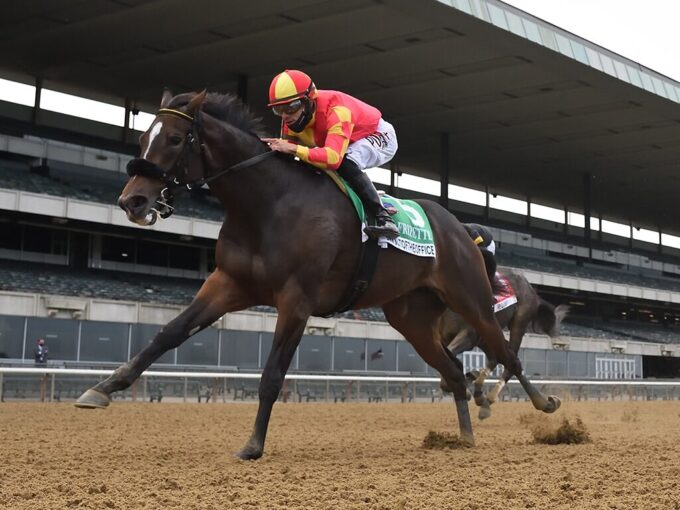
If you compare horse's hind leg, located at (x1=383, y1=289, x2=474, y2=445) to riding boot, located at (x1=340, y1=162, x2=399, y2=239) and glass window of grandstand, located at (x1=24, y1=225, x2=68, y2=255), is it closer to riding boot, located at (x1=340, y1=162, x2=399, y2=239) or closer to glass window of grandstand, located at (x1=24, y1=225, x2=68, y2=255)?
riding boot, located at (x1=340, y1=162, x2=399, y2=239)

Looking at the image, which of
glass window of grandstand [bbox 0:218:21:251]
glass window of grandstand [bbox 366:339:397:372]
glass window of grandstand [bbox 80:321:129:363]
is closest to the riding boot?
glass window of grandstand [bbox 80:321:129:363]

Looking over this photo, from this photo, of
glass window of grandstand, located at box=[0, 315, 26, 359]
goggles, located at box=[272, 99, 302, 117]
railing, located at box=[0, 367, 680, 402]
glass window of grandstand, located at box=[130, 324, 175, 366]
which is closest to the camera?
goggles, located at box=[272, 99, 302, 117]

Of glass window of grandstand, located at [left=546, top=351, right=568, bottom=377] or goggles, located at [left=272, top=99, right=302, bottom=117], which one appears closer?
goggles, located at [left=272, top=99, right=302, bottom=117]

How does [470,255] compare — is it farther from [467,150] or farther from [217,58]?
[467,150]

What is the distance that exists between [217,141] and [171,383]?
11.1 m

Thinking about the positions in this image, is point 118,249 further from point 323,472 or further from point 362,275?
point 323,472

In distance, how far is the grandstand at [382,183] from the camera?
23078 millimetres

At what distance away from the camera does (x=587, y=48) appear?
27.3 metres

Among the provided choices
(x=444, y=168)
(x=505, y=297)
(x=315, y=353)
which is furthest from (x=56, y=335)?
(x=444, y=168)

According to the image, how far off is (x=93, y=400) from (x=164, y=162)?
1.39 meters

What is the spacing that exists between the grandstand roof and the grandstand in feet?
0.34

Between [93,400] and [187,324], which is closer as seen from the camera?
[93,400]

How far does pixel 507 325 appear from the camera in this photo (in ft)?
40.1

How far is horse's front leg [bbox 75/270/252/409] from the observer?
17.5 feet
